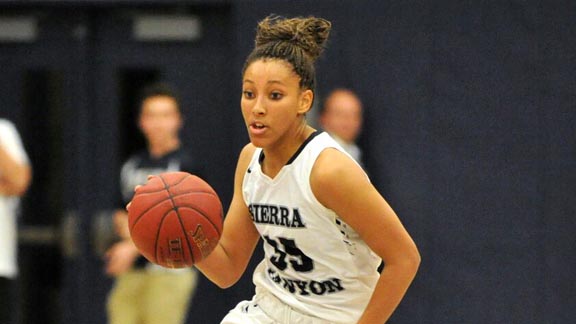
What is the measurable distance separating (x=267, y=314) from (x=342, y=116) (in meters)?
3.29

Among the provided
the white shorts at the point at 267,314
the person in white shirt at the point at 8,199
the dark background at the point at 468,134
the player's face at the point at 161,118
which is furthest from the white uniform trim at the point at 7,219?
the dark background at the point at 468,134

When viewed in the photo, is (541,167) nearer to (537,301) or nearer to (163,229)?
(537,301)

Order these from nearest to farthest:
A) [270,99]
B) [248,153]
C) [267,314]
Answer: [270,99], [267,314], [248,153]

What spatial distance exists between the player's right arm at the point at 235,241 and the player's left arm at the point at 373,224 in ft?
1.66

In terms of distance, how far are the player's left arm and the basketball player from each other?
3.02m

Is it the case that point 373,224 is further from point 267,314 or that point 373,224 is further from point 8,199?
point 8,199

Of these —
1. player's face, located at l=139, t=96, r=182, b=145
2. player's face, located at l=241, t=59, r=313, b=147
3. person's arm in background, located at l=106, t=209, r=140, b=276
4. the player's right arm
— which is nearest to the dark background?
player's face, located at l=139, t=96, r=182, b=145

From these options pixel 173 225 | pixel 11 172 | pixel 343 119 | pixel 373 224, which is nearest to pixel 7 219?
pixel 11 172

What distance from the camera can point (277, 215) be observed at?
3.93 metres

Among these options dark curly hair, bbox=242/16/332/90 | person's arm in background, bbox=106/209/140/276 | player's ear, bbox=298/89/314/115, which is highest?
dark curly hair, bbox=242/16/332/90

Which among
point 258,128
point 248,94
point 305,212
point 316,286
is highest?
point 248,94

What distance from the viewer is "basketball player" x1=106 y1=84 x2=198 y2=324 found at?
6.75m

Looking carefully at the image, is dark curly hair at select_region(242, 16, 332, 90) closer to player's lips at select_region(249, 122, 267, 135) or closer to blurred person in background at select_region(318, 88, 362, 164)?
player's lips at select_region(249, 122, 267, 135)

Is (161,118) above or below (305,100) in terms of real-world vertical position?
below
